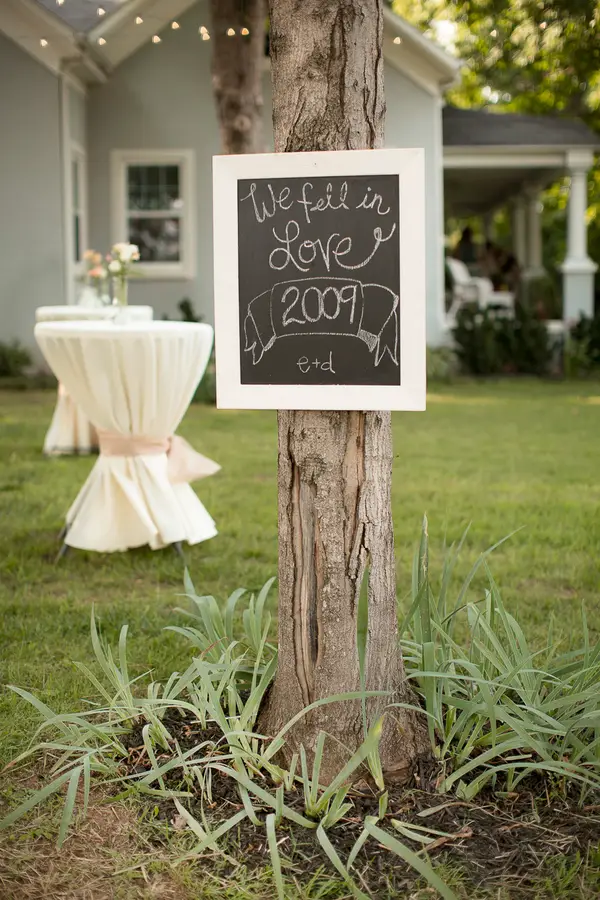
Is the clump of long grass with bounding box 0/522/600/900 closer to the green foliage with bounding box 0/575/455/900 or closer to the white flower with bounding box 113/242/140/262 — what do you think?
the green foliage with bounding box 0/575/455/900

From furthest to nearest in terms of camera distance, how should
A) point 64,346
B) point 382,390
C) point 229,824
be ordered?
point 64,346, point 382,390, point 229,824

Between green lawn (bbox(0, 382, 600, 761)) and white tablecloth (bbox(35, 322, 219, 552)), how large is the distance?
6.5 inches

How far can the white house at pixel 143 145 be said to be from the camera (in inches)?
516

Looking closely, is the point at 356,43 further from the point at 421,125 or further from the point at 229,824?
the point at 421,125

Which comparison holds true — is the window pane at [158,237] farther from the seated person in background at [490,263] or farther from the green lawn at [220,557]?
the seated person in background at [490,263]

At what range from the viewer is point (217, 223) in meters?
2.56

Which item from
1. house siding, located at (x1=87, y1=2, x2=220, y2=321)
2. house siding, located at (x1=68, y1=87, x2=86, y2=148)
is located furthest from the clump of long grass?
house siding, located at (x1=68, y1=87, x2=86, y2=148)

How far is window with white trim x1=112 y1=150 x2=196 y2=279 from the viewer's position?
47.2 ft

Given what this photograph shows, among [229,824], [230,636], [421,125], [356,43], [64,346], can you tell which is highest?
[421,125]

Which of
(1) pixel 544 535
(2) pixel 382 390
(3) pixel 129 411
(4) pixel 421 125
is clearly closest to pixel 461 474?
(1) pixel 544 535

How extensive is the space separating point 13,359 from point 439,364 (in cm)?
549

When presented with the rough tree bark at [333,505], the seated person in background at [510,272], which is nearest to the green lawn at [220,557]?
the rough tree bark at [333,505]

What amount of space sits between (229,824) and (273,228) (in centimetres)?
137

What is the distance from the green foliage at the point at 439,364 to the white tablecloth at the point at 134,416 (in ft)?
29.4
